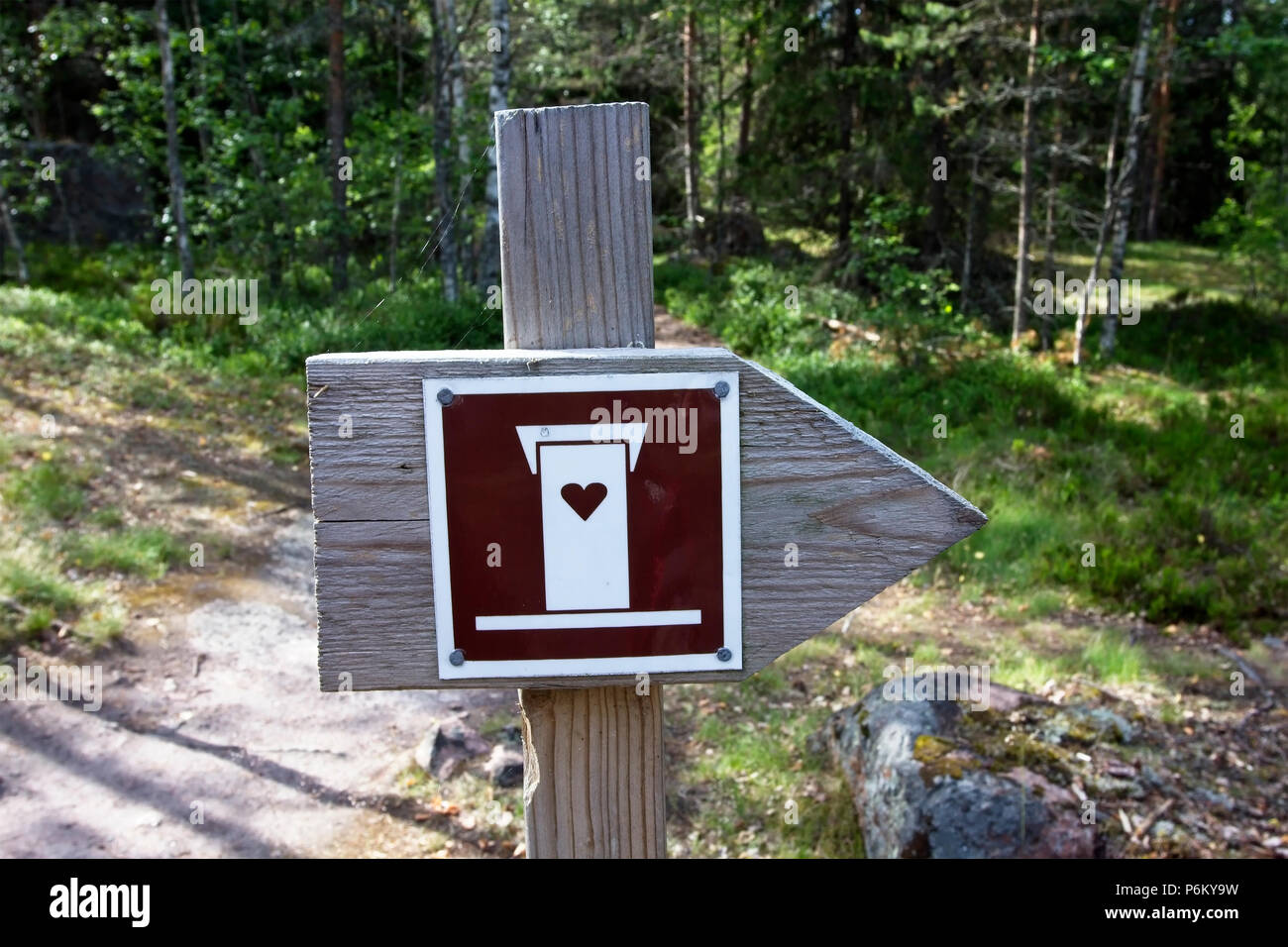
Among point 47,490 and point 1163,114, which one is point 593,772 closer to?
point 47,490

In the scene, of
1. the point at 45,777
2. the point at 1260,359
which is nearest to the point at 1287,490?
the point at 1260,359

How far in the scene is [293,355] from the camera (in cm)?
1138

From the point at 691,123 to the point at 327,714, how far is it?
1885 centimetres

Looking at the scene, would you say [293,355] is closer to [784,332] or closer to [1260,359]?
[784,332]

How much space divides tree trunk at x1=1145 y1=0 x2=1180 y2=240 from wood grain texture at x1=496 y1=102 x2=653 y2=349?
49.0ft

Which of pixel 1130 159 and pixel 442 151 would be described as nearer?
pixel 1130 159

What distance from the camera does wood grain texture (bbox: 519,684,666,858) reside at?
1272 millimetres

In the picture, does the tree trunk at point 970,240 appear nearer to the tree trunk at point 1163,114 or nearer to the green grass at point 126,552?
the tree trunk at point 1163,114

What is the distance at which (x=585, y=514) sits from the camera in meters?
1.14

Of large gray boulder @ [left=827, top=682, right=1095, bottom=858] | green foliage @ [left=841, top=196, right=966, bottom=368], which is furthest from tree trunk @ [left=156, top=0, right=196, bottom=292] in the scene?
large gray boulder @ [left=827, top=682, right=1095, bottom=858]

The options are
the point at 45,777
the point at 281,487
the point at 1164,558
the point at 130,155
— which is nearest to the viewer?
the point at 45,777

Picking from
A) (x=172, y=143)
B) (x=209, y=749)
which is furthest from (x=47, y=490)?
(x=172, y=143)

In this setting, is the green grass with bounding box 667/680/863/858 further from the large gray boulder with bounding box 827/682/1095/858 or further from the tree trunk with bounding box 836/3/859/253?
the tree trunk with bounding box 836/3/859/253

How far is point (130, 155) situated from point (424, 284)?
23.7 ft
